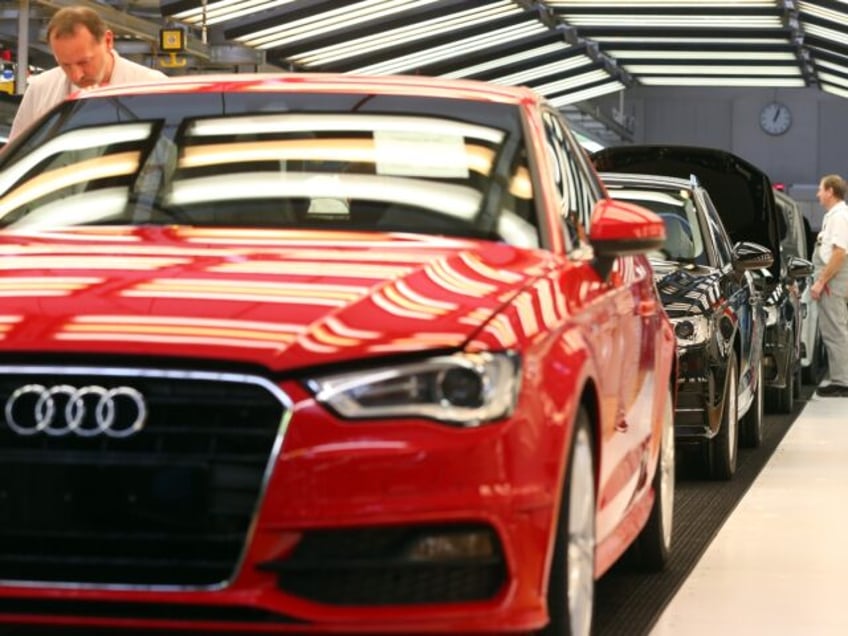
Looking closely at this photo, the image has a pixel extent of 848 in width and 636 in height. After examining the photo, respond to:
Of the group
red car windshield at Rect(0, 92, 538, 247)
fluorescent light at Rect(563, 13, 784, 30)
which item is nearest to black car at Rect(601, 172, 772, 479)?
red car windshield at Rect(0, 92, 538, 247)

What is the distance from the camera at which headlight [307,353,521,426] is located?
3.91 metres

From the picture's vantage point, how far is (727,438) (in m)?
10.4

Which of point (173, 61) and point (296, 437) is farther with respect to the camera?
point (173, 61)

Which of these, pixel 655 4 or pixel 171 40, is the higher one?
pixel 655 4

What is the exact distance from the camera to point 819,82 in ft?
129

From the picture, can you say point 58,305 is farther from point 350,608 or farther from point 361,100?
point 361,100

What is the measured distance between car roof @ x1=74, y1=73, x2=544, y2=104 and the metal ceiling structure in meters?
12.0

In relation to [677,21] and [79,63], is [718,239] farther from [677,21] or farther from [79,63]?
[677,21]

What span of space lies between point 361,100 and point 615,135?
4308 centimetres

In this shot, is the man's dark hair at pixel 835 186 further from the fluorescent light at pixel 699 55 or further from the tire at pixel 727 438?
the fluorescent light at pixel 699 55

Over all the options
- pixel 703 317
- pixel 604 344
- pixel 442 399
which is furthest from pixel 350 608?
pixel 703 317

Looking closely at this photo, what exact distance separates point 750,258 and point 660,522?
468 centimetres

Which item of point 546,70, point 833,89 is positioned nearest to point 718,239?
point 546,70

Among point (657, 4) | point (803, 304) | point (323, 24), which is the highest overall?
point (657, 4)
